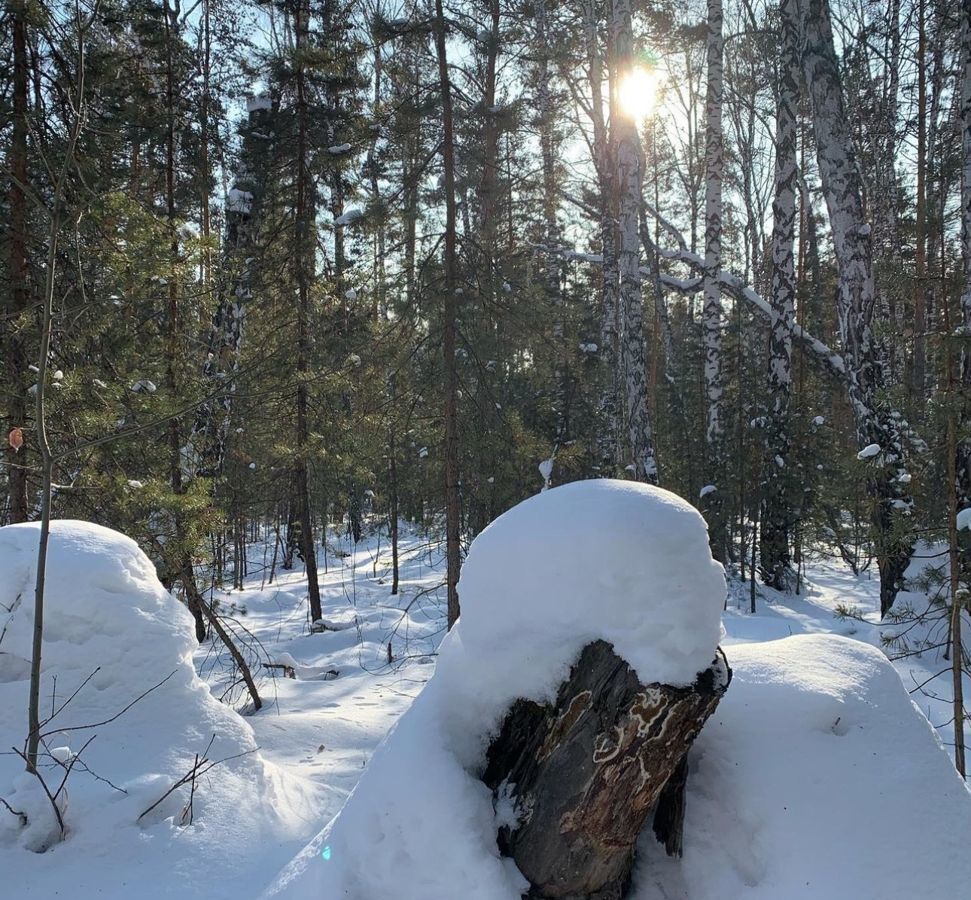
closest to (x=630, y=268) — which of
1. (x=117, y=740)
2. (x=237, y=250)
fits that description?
(x=237, y=250)

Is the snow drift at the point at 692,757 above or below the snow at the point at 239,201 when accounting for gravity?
below

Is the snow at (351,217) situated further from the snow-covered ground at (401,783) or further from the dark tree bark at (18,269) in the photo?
the snow-covered ground at (401,783)

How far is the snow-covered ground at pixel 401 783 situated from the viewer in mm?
2150

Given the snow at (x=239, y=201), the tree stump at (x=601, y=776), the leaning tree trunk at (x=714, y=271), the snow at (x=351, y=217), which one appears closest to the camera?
the tree stump at (x=601, y=776)

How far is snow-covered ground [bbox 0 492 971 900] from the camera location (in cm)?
215

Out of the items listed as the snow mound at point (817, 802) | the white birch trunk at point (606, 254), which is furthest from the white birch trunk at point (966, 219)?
the snow mound at point (817, 802)

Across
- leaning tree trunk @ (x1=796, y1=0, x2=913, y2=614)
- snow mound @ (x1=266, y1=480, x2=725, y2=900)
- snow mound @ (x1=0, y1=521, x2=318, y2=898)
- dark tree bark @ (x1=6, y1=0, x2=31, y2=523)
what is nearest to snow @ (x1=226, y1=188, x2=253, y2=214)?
dark tree bark @ (x1=6, y1=0, x2=31, y2=523)

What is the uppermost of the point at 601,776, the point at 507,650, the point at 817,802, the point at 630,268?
the point at 630,268

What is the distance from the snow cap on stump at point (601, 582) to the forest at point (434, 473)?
1 centimetres

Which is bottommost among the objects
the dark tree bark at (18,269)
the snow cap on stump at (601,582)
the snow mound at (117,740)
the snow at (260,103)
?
the snow mound at (117,740)

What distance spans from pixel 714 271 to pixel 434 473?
696cm

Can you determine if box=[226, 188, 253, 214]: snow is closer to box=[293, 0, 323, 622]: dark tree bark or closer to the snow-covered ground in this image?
box=[293, 0, 323, 622]: dark tree bark

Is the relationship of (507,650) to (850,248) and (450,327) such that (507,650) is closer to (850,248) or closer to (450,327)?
(450,327)

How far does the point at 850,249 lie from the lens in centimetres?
739
